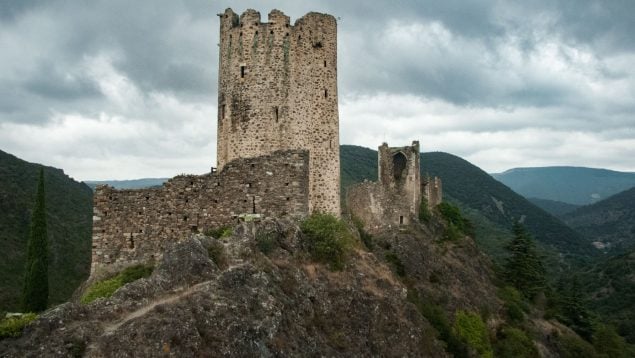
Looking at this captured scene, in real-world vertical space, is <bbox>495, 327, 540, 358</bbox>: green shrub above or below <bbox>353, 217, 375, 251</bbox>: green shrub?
below

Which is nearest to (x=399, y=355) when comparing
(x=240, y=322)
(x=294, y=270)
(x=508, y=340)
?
(x=294, y=270)

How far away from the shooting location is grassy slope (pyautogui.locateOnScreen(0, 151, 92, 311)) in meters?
51.8

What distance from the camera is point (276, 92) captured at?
982 inches

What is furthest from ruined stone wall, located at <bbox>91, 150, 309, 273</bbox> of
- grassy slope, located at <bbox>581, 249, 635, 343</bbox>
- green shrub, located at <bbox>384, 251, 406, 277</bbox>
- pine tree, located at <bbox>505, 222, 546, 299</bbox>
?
grassy slope, located at <bbox>581, 249, 635, 343</bbox>

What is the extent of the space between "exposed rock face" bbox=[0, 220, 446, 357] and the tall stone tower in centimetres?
576

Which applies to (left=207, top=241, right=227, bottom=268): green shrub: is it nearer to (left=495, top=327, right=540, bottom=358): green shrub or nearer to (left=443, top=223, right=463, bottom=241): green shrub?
(left=495, top=327, right=540, bottom=358): green shrub

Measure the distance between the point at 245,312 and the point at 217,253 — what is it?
3.12m

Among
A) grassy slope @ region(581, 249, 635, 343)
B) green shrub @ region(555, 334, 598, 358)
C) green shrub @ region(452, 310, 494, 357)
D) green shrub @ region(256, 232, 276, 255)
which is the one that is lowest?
grassy slope @ region(581, 249, 635, 343)

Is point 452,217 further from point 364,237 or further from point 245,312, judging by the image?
point 245,312

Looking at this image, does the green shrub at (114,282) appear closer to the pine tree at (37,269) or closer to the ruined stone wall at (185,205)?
the ruined stone wall at (185,205)

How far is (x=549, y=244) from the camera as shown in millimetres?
177625

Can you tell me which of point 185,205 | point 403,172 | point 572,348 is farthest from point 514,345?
point 185,205

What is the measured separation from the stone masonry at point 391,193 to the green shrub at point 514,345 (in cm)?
1156

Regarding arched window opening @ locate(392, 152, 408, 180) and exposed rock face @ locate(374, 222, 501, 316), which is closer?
exposed rock face @ locate(374, 222, 501, 316)
